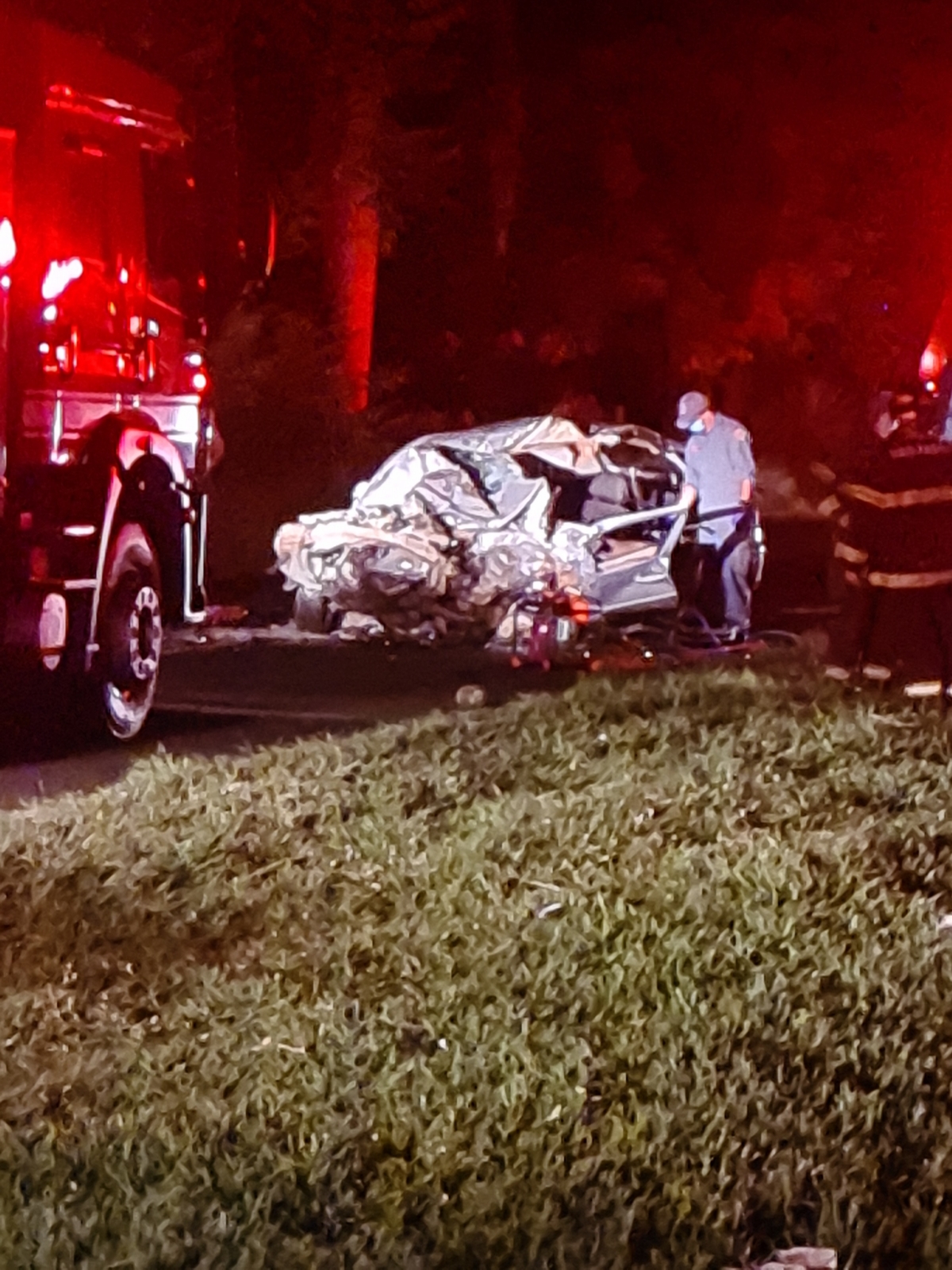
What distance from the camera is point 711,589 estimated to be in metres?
5.84

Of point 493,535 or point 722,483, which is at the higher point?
point 722,483

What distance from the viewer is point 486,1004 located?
388 centimetres

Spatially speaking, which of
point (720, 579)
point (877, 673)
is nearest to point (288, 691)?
point (720, 579)

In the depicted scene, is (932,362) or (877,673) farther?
(877,673)

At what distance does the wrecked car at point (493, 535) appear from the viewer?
563cm

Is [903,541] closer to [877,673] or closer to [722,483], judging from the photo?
[877,673]

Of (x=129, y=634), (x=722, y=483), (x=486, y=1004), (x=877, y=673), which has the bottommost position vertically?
(x=486, y=1004)

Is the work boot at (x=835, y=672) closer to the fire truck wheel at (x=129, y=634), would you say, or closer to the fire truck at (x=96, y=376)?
the fire truck at (x=96, y=376)

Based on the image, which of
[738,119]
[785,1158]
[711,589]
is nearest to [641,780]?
[711,589]

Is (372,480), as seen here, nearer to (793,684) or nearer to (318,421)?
(318,421)

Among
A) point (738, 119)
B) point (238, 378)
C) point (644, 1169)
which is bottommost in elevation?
point (644, 1169)

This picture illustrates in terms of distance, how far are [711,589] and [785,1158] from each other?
288 centimetres

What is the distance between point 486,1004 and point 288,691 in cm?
202

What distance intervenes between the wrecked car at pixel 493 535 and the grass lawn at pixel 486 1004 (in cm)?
50
